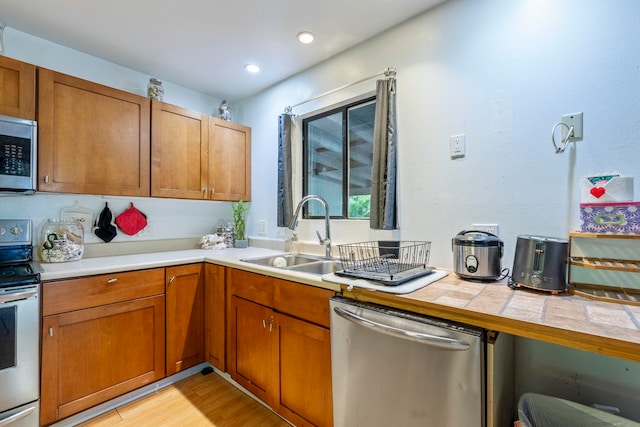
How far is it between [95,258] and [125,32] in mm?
1518

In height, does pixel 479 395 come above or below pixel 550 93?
below

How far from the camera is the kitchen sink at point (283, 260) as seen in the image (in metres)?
1.96

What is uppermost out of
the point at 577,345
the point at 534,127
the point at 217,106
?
the point at 217,106

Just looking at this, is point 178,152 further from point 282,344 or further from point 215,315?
point 282,344

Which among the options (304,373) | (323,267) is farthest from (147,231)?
A: (304,373)

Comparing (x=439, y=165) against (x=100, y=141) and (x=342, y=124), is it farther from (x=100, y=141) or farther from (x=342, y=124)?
(x=100, y=141)

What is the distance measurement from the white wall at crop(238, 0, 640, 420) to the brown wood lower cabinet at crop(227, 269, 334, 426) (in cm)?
77

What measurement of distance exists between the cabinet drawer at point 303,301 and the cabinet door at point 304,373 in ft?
0.12

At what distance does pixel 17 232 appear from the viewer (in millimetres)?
1765

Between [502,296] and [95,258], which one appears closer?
[502,296]

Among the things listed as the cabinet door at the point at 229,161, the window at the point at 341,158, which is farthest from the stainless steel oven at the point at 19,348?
the window at the point at 341,158

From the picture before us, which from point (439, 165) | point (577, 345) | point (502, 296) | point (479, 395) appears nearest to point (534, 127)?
Result: point (439, 165)

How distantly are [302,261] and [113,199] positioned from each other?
152cm

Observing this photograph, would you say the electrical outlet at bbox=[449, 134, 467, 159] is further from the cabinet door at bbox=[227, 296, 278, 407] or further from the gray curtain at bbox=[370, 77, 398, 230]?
the cabinet door at bbox=[227, 296, 278, 407]
